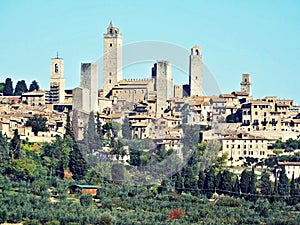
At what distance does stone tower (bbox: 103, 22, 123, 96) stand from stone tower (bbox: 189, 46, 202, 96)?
2.26 metres

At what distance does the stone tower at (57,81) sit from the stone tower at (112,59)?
1.51 metres

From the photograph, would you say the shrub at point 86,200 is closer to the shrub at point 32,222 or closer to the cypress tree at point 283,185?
the shrub at point 32,222

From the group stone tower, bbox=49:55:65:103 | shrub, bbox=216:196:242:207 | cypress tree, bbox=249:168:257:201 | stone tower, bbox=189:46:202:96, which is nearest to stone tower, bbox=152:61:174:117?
stone tower, bbox=189:46:202:96

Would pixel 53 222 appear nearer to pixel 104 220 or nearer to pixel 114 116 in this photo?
pixel 104 220

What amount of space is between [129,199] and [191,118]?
966 centimetres

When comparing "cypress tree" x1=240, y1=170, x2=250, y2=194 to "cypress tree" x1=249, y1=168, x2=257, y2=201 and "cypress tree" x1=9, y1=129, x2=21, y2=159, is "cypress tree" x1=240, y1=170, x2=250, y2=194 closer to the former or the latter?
"cypress tree" x1=249, y1=168, x2=257, y2=201

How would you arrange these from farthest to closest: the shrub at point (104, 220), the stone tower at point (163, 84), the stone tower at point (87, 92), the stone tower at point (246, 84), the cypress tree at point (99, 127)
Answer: the stone tower at point (246, 84) → the stone tower at point (87, 92) → the stone tower at point (163, 84) → the cypress tree at point (99, 127) → the shrub at point (104, 220)

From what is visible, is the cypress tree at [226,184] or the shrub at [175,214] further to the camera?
the cypress tree at [226,184]

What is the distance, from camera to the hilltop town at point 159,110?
101ft

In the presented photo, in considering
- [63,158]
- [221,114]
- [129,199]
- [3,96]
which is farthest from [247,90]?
[129,199]

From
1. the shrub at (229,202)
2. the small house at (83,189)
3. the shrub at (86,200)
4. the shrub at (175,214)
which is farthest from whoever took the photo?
the small house at (83,189)

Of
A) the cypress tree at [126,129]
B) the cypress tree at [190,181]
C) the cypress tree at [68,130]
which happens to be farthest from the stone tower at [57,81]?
the cypress tree at [190,181]

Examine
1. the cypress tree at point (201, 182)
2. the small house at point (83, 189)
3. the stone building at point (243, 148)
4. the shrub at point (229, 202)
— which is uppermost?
the stone building at point (243, 148)

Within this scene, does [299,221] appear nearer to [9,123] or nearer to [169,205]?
[169,205]
